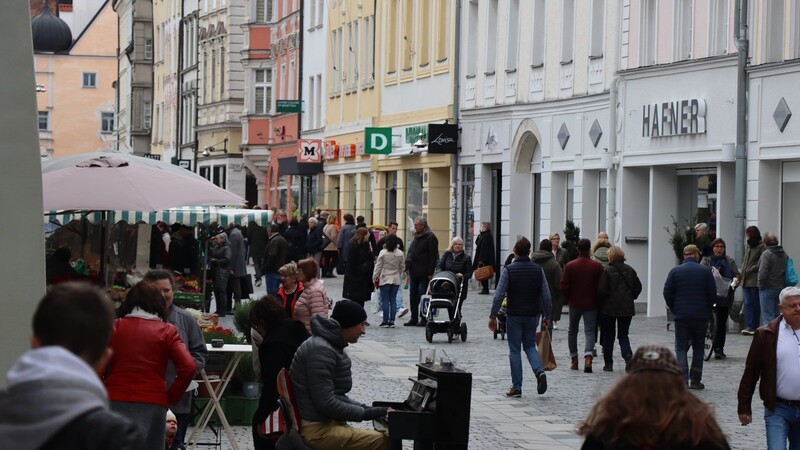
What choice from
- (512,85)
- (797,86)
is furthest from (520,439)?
(512,85)


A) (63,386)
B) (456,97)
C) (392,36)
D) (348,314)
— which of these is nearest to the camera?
(63,386)

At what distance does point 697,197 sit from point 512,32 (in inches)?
417

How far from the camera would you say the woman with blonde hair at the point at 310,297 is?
15430 millimetres

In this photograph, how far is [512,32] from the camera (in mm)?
40219

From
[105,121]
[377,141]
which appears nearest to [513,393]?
[377,141]

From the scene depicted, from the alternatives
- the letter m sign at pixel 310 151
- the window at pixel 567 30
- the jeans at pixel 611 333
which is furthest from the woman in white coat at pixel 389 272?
the letter m sign at pixel 310 151

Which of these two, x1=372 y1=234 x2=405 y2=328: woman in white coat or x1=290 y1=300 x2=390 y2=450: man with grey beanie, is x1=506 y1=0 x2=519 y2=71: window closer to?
x1=372 y1=234 x2=405 y2=328: woman in white coat

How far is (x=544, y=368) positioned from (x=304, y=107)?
142 feet

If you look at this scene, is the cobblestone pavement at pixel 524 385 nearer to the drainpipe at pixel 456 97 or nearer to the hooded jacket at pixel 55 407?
the hooded jacket at pixel 55 407

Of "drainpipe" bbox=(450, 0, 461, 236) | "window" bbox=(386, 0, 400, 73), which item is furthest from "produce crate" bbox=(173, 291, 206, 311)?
"window" bbox=(386, 0, 400, 73)

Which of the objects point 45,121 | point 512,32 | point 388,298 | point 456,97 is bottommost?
point 388,298

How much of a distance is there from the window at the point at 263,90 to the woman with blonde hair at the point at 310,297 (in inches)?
2076

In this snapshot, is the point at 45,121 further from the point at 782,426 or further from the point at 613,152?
the point at 782,426

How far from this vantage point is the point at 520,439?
14898 mm
